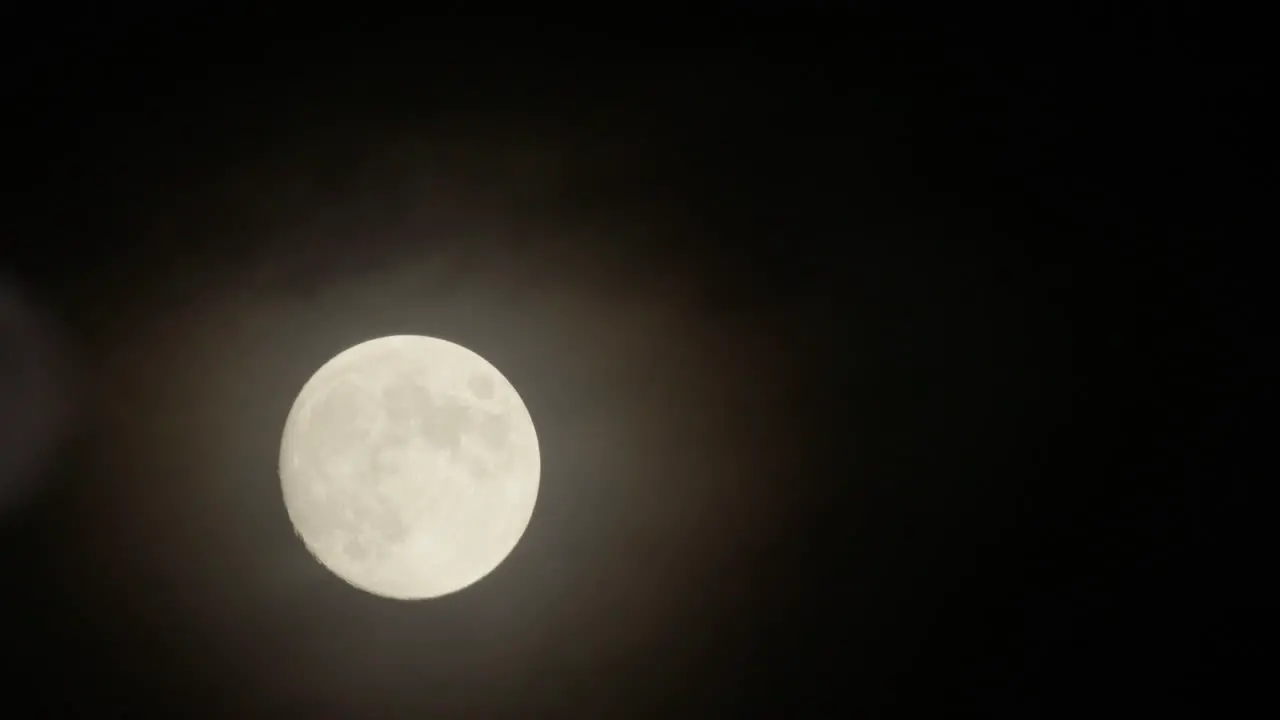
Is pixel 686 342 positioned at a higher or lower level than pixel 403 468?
higher

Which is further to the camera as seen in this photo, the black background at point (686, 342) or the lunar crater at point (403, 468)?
the black background at point (686, 342)

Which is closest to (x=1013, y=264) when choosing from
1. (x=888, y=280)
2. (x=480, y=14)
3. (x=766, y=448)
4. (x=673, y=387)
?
(x=888, y=280)

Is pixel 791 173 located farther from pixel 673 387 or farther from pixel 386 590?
pixel 386 590

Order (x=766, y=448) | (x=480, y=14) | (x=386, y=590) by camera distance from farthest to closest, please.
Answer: (x=766, y=448)
(x=480, y=14)
(x=386, y=590)

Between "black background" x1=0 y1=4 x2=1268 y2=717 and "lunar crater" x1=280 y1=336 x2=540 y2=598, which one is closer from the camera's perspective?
"lunar crater" x1=280 y1=336 x2=540 y2=598

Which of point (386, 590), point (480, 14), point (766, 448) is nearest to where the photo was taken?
point (386, 590)

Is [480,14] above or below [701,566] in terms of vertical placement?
above

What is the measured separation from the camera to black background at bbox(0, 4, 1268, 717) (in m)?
1.90

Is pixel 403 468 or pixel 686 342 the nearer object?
pixel 403 468

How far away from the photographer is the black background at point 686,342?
1.90m

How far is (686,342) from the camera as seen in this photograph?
6.51 ft

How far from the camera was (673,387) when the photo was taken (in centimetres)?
199

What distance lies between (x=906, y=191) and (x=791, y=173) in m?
0.27

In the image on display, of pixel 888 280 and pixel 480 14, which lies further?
pixel 888 280
